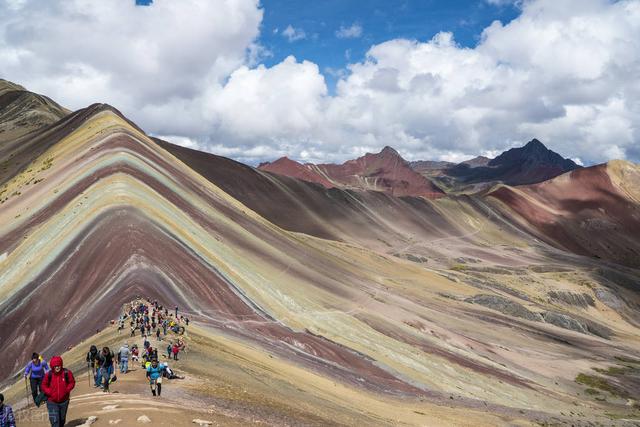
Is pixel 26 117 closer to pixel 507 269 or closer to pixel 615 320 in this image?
pixel 507 269

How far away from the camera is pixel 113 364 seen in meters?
20.3

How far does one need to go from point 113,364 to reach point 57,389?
Result: 27.8ft

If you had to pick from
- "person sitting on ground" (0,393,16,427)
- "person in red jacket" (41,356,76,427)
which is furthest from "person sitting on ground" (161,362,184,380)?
"person sitting on ground" (0,393,16,427)

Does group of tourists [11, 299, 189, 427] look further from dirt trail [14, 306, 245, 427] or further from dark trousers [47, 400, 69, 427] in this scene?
dirt trail [14, 306, 245, 427]

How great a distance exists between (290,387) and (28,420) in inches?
572

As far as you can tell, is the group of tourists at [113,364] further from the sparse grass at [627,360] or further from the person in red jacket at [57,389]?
the sparse grass at [627,360]

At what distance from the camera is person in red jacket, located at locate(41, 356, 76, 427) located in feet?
40.1

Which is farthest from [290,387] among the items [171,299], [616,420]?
[616,420]

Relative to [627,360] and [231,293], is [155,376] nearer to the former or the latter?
[231,293]

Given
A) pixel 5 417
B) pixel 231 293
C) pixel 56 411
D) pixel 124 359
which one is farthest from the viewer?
pixel 231 293

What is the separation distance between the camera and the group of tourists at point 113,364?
484 inches

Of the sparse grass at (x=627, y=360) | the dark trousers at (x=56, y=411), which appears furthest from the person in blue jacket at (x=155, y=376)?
A: the sparse grass at (x=627, y=360)

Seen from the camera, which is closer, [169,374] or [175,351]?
[169,374]

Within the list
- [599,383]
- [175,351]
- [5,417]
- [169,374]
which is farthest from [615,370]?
[5,417]
